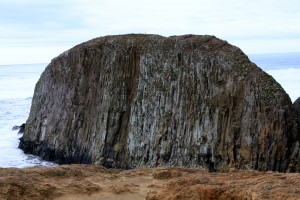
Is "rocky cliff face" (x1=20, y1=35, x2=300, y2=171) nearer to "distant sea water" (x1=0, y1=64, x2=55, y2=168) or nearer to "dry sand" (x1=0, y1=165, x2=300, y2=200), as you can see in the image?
"distant sea water" (x1=0, y1=64, x2=55, y2=168)

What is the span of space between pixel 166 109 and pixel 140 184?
15471 mm

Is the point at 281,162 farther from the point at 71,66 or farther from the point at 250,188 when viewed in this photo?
the point at 71,66

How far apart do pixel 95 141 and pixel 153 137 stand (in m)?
3.99

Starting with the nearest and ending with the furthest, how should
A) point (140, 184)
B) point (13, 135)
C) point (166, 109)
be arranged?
point (140, 184)
point (166, 109)
point (13, 135)

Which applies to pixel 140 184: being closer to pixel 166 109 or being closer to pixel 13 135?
pixel 166 109

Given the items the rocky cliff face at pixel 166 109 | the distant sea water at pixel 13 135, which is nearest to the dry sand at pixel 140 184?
the rocky cliff face at pixel 166 109

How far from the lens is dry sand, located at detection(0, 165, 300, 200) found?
575cm

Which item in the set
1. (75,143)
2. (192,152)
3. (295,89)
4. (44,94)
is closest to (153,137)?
(192,152)

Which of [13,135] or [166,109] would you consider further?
[13,135]

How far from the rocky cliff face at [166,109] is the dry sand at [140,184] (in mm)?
11302

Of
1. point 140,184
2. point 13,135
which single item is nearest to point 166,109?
point 140,184

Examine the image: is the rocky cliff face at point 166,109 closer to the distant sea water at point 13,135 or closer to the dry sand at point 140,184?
the distant sea water at point 13,135

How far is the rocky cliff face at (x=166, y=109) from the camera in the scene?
18766 mm

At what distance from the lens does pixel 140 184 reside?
7336mm
